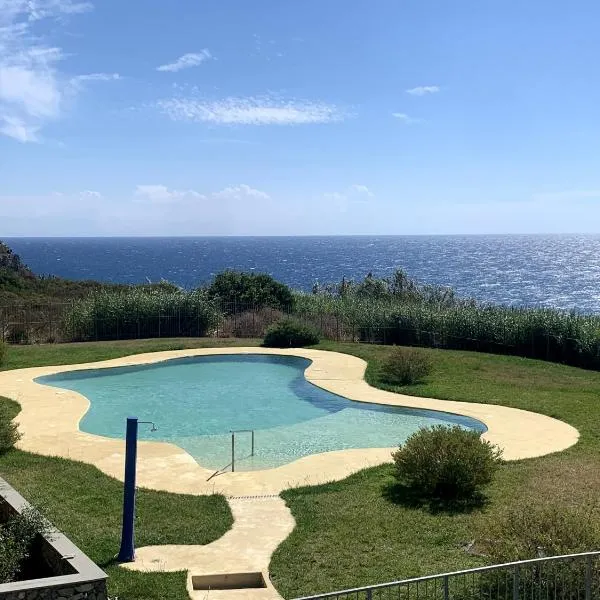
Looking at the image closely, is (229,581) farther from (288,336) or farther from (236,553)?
(288,336)

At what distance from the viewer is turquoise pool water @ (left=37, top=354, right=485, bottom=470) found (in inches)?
575

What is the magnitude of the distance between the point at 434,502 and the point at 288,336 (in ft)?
54.2

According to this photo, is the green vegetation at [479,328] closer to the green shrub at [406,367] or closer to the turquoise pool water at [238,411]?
the turquoise pool water at [238,411]

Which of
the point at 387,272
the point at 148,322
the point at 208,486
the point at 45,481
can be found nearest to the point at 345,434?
the point at 208,486

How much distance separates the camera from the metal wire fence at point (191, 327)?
A: 27.0 meters

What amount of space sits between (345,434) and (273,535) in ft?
20.8

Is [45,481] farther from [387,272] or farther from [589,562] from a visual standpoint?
[387,272]

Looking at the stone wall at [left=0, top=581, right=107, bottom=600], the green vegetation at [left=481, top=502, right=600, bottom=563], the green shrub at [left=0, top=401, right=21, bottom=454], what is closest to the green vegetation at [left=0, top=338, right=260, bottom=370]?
the green shrub at [left=0, top=401, right=21, bottom=454]

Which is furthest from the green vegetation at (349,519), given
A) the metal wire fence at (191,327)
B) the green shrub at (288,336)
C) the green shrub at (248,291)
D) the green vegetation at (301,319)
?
the green shrub at (248,291)

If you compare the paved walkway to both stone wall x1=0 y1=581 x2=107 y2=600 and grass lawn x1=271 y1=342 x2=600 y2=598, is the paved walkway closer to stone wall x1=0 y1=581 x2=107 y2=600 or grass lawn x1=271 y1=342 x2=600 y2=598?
grass lawn x1=271 y1=342 x2=600 y2=598

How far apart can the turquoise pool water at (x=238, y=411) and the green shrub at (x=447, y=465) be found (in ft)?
11.1

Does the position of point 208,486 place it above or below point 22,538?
below

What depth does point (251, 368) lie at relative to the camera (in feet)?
78.8

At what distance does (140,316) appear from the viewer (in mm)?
29484
